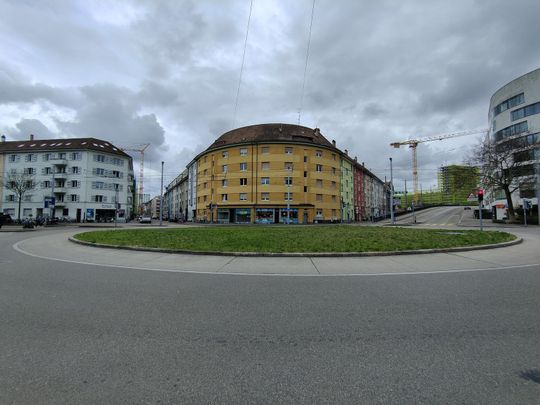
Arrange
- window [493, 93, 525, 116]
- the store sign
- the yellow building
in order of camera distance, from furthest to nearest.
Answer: the store sign, the yellow building, window [493, 93, 525, 116]

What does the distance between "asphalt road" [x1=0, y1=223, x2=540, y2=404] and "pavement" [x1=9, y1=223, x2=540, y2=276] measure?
5.58ft

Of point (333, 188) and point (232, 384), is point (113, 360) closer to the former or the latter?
point (232, 384)

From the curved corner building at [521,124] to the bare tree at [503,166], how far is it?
0.14 metres

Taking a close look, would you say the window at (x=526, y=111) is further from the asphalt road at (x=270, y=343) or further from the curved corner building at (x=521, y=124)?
the asphalt road at (x=270, y=343)

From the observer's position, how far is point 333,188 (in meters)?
59.0

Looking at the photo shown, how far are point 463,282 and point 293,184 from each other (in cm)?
4630

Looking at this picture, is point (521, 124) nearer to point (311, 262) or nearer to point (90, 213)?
point (311, 262)

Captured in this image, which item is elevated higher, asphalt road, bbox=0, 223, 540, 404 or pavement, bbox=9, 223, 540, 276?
pavement, bbox=9, 223, 540, 276

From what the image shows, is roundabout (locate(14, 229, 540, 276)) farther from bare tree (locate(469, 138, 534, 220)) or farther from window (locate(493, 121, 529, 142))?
window (locate(493, 121, 529, 142))

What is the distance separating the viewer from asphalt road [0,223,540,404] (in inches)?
103

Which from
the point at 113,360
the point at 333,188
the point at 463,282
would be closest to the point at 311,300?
the point at 113,360

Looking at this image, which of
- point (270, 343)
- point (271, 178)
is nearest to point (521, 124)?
point (271, 178)

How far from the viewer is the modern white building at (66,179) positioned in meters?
58.7

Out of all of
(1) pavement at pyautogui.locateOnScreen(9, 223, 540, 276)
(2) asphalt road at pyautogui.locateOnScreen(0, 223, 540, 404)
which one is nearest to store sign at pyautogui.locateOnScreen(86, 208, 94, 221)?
(1) pavement at pyautogui.locateOnScreen(9, 223, 540, 276)
